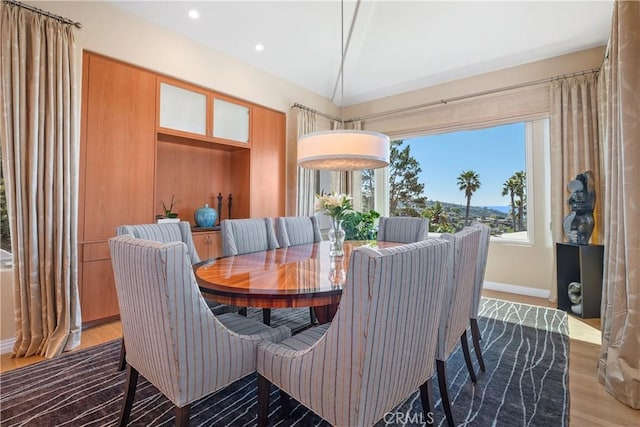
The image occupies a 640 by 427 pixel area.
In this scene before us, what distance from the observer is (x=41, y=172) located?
236cm

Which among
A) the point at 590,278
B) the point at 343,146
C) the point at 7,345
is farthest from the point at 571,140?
the point at 7,345

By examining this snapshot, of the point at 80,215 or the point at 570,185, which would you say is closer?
the point at 80,215

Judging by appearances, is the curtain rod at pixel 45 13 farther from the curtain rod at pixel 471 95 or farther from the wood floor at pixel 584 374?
the curtain rod at pixel 471 95

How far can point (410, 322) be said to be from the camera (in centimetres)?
108

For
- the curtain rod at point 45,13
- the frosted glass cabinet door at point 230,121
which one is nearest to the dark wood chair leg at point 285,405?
the frosted glass cabinet door at point 230,121

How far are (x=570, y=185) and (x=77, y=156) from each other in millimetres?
4582

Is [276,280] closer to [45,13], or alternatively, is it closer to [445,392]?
[445,392]

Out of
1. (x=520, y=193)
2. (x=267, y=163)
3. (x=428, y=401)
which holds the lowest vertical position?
(x=428, y=401)

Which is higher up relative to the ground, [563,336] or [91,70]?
[91,70]

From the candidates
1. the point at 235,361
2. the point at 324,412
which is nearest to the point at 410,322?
the point at 324,412

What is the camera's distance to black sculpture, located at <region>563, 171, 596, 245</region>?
3.12 metres

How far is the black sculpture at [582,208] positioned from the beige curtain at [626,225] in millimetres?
1334

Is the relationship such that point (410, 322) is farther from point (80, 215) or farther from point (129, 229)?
point (80, 215)

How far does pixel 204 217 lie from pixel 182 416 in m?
2.76
